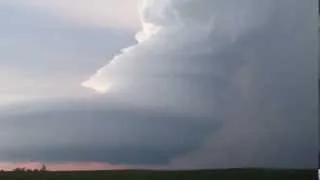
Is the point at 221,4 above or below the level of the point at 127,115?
above

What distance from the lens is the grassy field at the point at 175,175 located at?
475 cm

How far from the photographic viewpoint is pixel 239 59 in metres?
4.98

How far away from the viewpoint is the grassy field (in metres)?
4.75

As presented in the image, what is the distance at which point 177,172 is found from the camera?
4.88 meters

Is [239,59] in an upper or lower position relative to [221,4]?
lower

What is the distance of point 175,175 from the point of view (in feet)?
16.0

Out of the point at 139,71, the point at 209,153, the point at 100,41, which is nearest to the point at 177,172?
the point at 209,153

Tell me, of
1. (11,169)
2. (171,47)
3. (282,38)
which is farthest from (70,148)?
(282,38)

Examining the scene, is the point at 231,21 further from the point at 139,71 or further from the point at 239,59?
the point at 139,71

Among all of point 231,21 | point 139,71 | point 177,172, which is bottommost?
point 177,172

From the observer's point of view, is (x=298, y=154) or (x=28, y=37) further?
(x=298, y=154)

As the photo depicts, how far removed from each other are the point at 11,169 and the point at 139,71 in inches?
45.2

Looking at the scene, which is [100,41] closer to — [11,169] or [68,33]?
[68,33]

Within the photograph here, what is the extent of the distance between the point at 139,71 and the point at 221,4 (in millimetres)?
807
